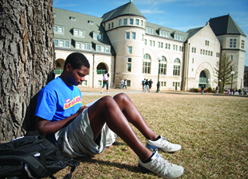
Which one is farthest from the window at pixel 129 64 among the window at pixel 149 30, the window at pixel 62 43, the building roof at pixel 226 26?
the building roof at pixel 226 26

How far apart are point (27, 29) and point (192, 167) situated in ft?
9.54

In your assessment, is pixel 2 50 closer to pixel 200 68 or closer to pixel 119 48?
pixel 119 48

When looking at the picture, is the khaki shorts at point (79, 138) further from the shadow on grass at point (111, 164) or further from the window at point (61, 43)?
the window at point (61, 43)

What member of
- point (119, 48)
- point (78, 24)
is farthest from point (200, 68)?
point (78, 24)

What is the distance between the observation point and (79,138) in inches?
75.1

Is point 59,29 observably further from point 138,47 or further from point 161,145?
point 161,145

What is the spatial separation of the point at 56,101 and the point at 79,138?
0.56 meters

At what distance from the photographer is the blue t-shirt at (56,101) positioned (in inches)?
74.9

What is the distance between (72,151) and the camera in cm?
199

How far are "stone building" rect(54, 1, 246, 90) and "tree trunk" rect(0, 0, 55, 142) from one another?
2161 cm

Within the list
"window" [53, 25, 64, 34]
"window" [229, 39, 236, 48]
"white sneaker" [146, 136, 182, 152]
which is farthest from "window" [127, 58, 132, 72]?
"window" [229, 39, 236, 48]

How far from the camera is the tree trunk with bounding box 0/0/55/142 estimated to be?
6.82 feet

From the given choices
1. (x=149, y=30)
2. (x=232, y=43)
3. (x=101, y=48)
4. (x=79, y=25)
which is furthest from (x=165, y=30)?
(x=232, y=43)

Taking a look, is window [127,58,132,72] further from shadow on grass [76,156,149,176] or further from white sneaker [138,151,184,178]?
white sneaker [138,151,184,178]
